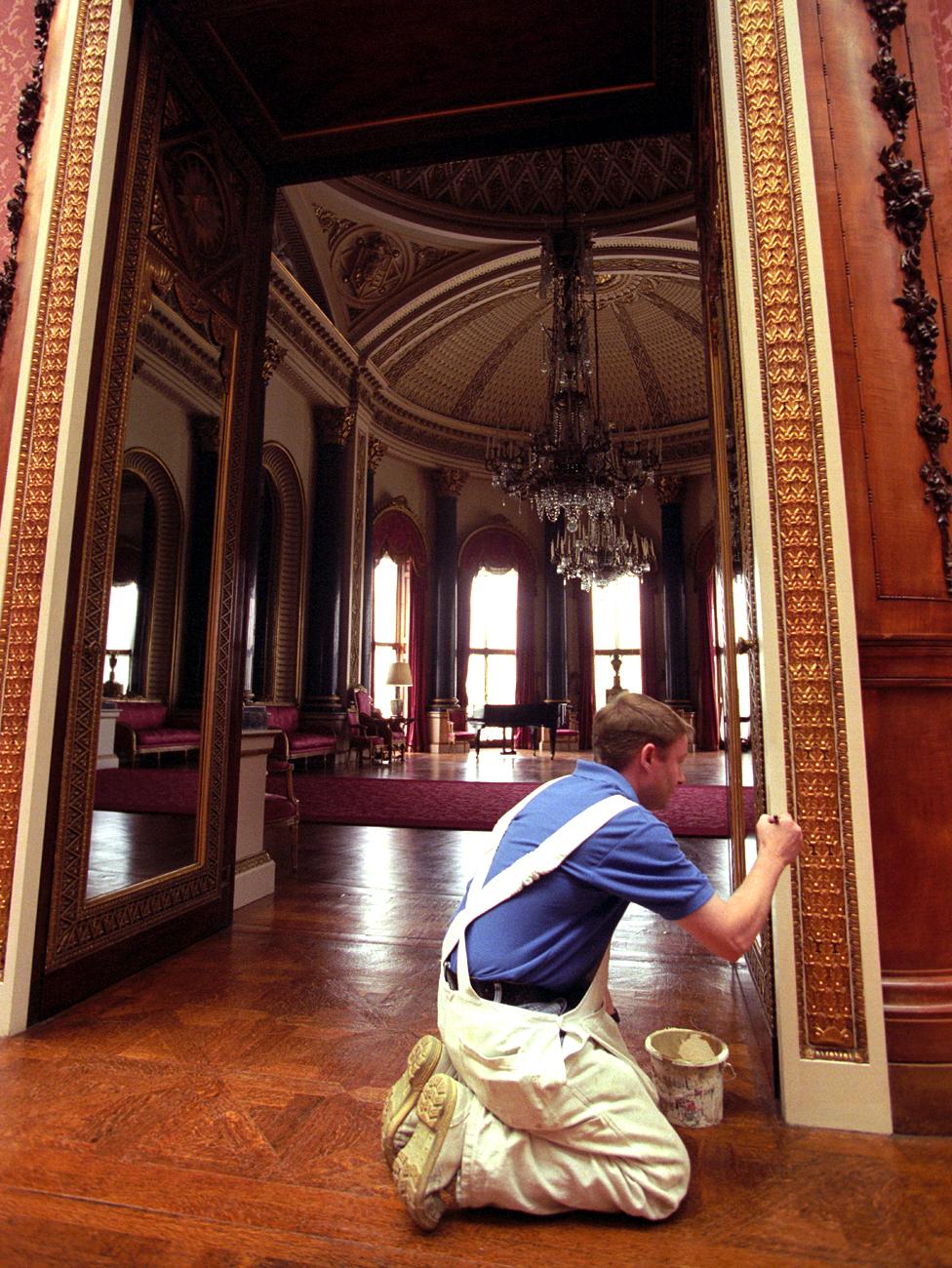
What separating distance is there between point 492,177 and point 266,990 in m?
9.48

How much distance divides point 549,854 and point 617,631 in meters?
13.0

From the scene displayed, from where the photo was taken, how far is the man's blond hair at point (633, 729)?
1453 mm

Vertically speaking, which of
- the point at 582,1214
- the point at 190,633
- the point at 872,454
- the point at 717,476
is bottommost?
the point at 582,1214

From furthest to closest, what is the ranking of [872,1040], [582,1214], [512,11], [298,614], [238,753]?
[298,614] → [238,753] → [512,11] → [872,1040] → [582,1214]

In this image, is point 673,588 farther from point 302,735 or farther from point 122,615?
point 122,615

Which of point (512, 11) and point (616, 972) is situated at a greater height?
point (512, 11)

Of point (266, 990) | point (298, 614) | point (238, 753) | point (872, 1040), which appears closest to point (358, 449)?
point (298, 614)

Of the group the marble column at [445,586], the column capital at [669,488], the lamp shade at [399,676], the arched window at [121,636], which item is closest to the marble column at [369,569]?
the lamp shade at [399,676]

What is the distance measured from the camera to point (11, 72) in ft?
8.64

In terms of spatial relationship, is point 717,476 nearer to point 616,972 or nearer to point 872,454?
point 872,454

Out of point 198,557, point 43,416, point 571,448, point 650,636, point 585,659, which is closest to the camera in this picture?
point 43,416

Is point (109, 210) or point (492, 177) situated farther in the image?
point (492, 177)

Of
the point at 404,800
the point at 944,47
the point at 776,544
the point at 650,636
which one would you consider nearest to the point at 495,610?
the point at 650,636

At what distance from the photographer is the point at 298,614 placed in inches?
390
